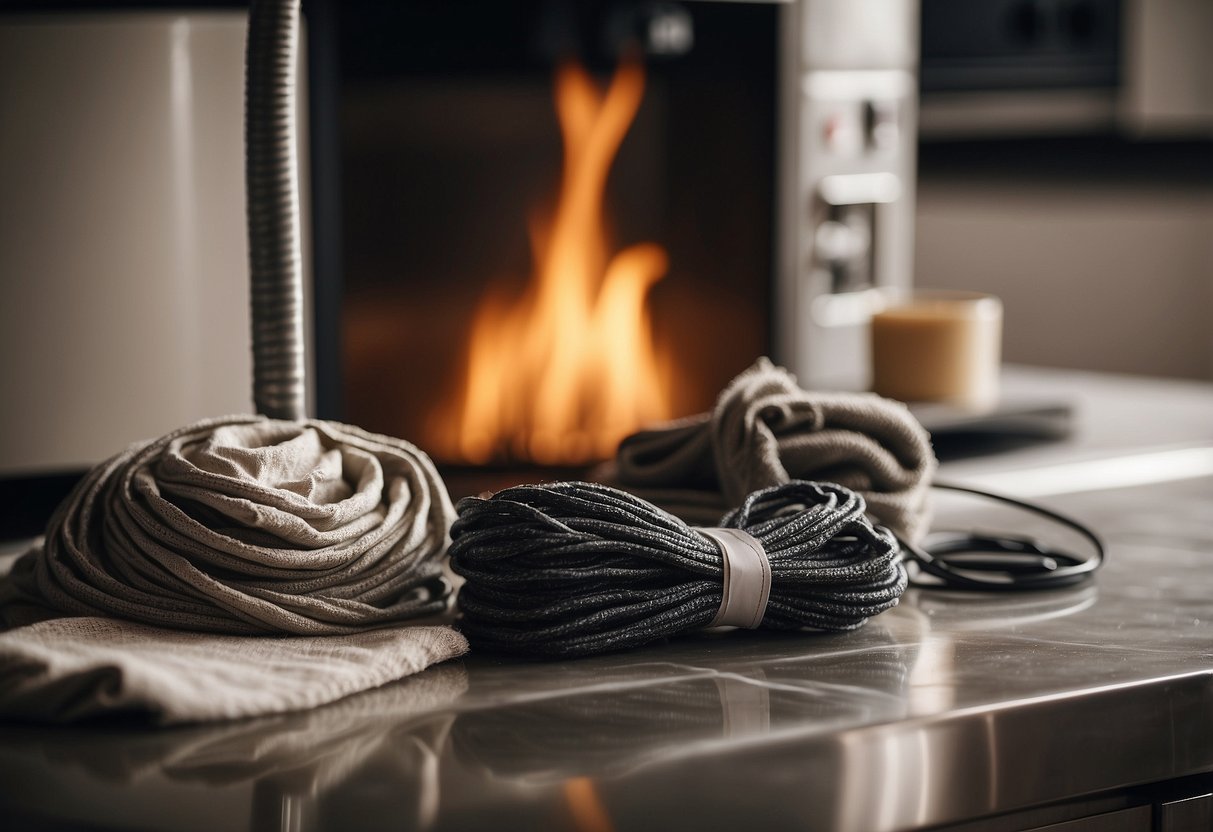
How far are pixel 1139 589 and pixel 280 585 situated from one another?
47 centimetres

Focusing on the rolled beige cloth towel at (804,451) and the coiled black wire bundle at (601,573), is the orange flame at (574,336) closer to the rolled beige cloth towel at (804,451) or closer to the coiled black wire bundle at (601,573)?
the rolled beige cloth towel at (804,451)

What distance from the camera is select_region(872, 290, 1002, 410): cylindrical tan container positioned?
128cm

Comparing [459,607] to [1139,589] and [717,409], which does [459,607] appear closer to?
[717,409]

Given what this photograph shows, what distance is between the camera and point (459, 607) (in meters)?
0.67

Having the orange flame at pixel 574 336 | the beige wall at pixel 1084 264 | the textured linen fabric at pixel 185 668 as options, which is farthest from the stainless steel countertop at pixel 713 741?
the beige wall at pixel 1084 264

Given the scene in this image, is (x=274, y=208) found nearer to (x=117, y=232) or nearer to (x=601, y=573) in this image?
(x=601, y=573)

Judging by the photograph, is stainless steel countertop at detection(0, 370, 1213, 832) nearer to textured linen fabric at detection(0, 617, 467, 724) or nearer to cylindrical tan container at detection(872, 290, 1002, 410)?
textured linen fabric at detection(0, 617, 467, 724)

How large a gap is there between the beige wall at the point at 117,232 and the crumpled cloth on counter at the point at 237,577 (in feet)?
1.35

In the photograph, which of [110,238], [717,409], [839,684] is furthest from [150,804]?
[110,238]

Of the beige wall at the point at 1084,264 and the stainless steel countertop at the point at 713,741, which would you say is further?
the beige wall at the point at 1084,264

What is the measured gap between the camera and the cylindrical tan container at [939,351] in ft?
4.20

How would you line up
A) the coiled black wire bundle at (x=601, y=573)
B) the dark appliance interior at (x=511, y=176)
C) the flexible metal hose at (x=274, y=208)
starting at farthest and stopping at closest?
the dark appliance interior at (x=511, y=176)
the flexible metal hose at (x=274, y=208)
the coiled black wire bundle at (x=601, y=573)

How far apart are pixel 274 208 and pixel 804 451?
1.00 feet

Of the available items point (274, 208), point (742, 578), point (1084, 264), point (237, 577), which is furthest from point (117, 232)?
point (1084, 264)
